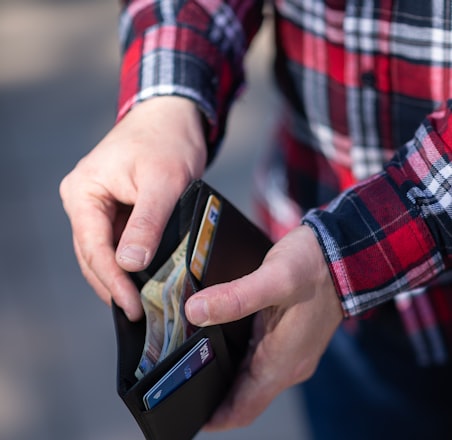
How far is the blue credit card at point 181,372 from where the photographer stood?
2.81ft

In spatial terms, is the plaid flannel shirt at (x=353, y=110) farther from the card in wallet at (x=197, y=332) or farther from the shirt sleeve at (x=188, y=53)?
the card in wallet at (x=197, y=332)

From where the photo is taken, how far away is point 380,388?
145 centimetres

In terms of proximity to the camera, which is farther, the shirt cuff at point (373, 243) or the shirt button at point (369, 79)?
the shirt button at point (369, 79)

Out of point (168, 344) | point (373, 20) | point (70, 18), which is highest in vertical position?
point (373, 20)

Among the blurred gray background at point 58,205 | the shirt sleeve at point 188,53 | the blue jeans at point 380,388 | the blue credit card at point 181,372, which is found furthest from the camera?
the blurred gray background at point 58,205

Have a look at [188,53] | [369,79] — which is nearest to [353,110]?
[369,79]

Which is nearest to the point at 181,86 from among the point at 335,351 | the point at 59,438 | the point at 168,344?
the point at 168,344

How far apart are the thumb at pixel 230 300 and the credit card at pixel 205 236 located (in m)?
0.06

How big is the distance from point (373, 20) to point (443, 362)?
0.64 m

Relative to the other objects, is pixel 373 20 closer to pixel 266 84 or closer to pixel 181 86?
pixel 181 86

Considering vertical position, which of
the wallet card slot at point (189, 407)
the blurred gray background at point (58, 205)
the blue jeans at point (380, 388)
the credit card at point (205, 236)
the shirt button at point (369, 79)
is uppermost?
the shirt button at point (369, 79)

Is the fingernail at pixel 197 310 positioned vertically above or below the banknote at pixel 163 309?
above

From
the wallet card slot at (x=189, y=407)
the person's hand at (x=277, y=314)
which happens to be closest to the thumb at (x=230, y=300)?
the person's hand at (x=277, y=314)

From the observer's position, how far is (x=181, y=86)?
111 centimetres
